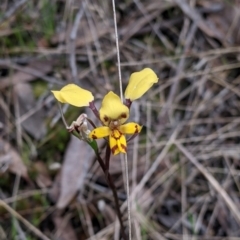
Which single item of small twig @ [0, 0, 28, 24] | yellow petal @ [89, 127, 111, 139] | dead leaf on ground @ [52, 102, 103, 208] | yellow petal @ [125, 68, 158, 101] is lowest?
dead leaf on ground @ [52, 102, 103, 208]

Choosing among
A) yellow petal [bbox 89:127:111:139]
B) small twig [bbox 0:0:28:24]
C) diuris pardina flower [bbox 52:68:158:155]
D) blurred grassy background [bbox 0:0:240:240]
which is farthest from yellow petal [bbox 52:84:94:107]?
small twig [bbox 0:0:28:24]

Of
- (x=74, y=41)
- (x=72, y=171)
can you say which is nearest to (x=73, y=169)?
(x=72, y=171)

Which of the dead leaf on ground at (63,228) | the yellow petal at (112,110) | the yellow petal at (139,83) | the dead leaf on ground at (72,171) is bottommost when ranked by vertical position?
the dead leaf on ground at (63,228)

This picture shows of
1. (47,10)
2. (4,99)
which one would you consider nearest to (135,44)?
(47,10)

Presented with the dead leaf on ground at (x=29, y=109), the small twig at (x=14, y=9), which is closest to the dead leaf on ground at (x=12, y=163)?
the dead leaf on ground at (x=29, y=109)

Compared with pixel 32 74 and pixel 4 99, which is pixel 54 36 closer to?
pixel 32 74

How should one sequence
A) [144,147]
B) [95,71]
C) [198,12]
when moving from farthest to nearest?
[198,12]
[95,71]
[144,147]

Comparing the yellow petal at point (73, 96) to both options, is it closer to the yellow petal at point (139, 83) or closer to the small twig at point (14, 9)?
the yellow petal at point (139, 83)

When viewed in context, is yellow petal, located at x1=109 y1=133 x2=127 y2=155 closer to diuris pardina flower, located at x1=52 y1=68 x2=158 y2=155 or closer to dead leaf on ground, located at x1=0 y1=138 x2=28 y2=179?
diuris pardina flower, located at x1=52 y1=68 x2=158 y2=155
